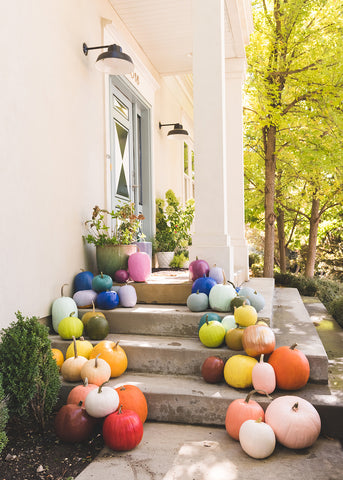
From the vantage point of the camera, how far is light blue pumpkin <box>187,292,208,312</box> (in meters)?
3.85

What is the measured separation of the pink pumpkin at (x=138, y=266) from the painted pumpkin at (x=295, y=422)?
7.51 ft

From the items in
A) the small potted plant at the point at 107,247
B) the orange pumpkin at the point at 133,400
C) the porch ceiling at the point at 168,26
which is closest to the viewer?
Answer: the orange pumpkin at the point at 133,400

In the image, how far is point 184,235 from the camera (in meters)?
7.36

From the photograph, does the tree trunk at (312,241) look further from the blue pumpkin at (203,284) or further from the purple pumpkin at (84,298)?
the purple pumpkin at (84,298)

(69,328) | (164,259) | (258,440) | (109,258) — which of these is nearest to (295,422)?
(258,440)

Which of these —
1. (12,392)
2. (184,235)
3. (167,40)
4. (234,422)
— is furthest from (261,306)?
(167,40)

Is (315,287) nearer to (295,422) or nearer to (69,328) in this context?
(69,328)

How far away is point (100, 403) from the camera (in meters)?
2.58

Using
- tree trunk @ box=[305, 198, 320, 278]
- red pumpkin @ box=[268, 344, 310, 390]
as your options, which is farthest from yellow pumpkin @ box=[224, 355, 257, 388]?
tree trunk @ box=[305, 198, 320, 278]

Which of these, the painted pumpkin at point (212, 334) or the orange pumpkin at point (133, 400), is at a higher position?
the painted pumpkin at point (212, 334)

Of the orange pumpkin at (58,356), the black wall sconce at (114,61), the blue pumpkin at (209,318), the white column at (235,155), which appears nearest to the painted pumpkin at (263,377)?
the blue pumpkin at (209,318)

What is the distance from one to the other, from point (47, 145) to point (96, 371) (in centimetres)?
212

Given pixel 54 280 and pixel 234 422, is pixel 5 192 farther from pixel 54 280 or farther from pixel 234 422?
pixel 234 422

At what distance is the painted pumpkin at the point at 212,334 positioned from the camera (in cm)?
329
